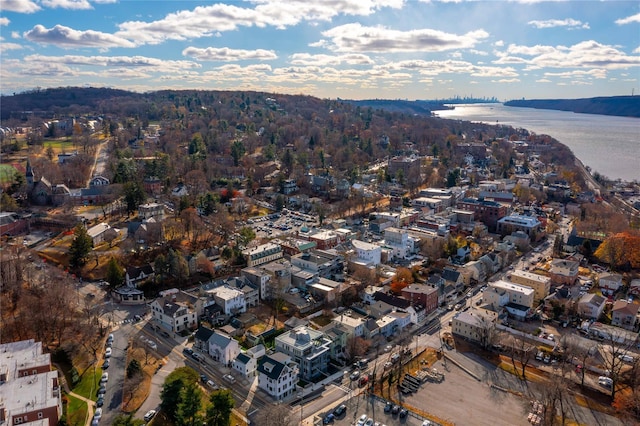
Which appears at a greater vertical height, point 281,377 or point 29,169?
point 29,169

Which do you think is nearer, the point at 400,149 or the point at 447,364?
the point at 447,364

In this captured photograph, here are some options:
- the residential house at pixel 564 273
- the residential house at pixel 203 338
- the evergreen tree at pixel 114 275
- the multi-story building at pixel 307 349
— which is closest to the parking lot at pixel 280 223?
the evergreen tree at pixel 114 275

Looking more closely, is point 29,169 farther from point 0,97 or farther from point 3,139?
point 0,97

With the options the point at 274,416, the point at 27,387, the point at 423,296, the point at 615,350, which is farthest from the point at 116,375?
the point at 615,350

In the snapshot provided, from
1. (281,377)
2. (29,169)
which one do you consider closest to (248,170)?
(29,169)

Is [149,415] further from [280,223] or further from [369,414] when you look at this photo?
[280,223]

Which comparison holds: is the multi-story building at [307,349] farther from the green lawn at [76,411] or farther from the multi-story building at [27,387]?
the multi-story building at [27,387]
